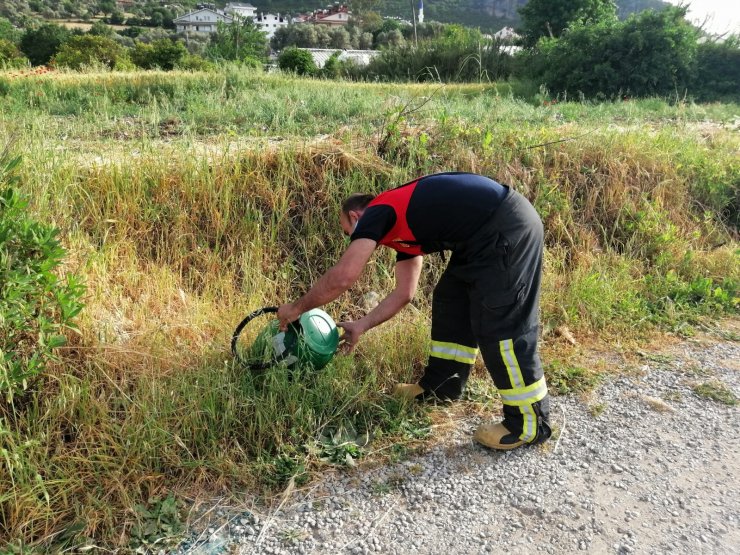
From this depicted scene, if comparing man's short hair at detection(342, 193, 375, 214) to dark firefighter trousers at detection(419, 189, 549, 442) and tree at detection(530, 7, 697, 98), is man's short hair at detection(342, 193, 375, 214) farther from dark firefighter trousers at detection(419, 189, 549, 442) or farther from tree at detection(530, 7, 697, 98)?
tree at detection(530, 7, 697, 98)

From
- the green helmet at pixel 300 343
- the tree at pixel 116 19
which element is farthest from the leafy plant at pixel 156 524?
the tree at pixel 116 19

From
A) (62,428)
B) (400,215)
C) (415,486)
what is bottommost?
(415,486)

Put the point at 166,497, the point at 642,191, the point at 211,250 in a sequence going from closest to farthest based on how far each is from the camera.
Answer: the point at 166,497, the point at 211,250, the point at 642,191

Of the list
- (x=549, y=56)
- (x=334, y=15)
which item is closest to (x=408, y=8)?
(x=334, y=15)

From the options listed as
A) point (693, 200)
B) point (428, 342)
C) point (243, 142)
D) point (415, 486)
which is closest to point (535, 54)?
point (693, 200)

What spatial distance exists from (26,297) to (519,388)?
2.57 m

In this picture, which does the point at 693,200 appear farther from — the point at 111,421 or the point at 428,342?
the point at 111,421

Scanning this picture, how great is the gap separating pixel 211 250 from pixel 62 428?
6.38ft

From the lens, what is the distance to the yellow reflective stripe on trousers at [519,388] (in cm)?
293

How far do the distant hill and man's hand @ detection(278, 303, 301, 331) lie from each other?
7395 centimetres

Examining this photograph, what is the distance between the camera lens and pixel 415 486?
277 centimetres

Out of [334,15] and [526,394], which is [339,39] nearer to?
[334,15]

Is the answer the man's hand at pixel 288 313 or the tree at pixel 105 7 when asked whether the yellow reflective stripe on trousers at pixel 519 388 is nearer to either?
the man's hand at pixel 288 313

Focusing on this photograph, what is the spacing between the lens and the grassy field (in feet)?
8.89
